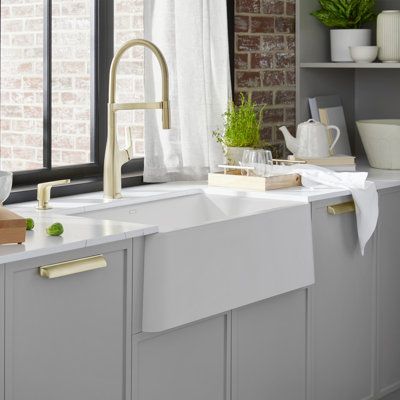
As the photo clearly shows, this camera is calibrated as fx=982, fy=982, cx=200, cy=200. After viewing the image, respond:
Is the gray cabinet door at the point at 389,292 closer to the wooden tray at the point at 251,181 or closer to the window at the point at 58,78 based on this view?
the wooden tray at the point at 251,181

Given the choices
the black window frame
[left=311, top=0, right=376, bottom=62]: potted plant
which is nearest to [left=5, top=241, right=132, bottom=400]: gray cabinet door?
the black window frame

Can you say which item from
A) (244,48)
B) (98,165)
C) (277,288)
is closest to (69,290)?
(277,288)

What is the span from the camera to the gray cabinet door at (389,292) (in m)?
3.76

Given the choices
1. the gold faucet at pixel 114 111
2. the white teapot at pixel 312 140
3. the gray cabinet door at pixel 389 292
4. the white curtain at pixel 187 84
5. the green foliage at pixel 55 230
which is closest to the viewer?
the green foliage at pixel 55 230

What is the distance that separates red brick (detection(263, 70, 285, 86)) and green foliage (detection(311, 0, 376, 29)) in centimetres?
33

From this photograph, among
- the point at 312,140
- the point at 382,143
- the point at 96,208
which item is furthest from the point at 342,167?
the point at 96,208

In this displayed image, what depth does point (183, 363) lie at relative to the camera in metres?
2.91

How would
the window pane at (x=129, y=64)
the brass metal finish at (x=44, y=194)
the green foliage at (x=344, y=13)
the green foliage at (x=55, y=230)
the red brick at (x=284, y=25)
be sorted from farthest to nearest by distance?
1. the window pane at (x=129, y=64)
2. the green foliage at (x=344, y=13)
3. the red brick at (x=284, y=25)
4. the brass metal finish at (x=44, y=194)
5. the green foliage at (x=55, y=230)

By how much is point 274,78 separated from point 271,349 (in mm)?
1377

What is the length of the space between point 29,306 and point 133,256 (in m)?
0.39

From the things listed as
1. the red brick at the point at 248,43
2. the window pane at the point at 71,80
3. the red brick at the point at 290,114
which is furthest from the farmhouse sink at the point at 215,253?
the window pane at the point at 71,80

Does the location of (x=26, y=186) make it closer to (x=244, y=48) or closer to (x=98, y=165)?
(x=98, y=165)

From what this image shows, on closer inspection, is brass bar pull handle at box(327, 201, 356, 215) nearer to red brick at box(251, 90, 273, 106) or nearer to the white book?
the white book

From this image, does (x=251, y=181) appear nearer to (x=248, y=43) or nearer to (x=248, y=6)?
(x=248, y=43)
